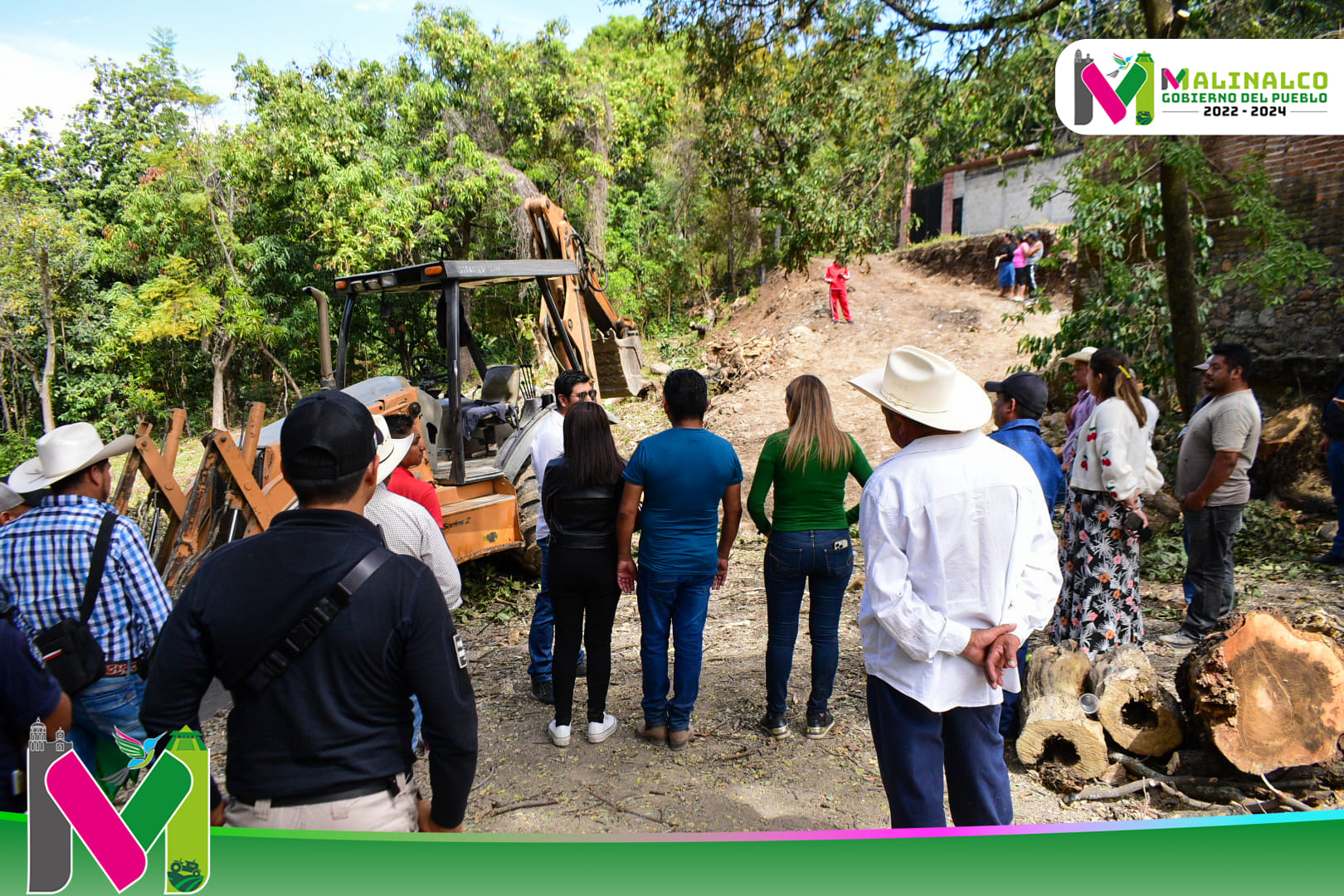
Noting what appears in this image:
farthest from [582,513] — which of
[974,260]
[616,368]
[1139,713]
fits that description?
[974,260]

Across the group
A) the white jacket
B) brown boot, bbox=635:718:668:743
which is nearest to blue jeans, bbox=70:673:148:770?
brown boot, bbox=635:718:668:743

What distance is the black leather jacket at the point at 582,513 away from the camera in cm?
381

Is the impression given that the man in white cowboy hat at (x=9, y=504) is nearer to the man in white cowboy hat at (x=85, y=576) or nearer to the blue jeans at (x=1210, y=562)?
the man in white cowboy hat at (x=85, y=576)

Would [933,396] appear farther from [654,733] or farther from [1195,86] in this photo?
[1195,86]

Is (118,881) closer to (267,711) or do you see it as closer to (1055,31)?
(267,711)

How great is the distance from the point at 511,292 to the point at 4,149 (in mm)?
15844

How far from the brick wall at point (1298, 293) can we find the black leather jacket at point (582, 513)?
748 centimetres

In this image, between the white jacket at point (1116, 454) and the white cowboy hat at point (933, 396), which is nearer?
the white cowboy hat at point (933, 396)

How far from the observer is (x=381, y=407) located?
18.3 ft

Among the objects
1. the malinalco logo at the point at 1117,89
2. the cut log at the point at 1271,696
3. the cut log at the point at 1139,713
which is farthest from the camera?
the malinalco logo at the point at 1117,89

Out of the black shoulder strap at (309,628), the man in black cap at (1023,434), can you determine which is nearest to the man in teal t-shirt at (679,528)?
the man in black cap at (1023,434)

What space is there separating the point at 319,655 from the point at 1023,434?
3.15 metres

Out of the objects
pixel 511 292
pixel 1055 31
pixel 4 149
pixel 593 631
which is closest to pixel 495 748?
pixel 593 631

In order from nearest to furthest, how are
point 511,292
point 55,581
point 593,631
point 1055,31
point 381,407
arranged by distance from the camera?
point 55,581 < point 593,631 < point 381,407 < point 1055,31 < point 511,292
